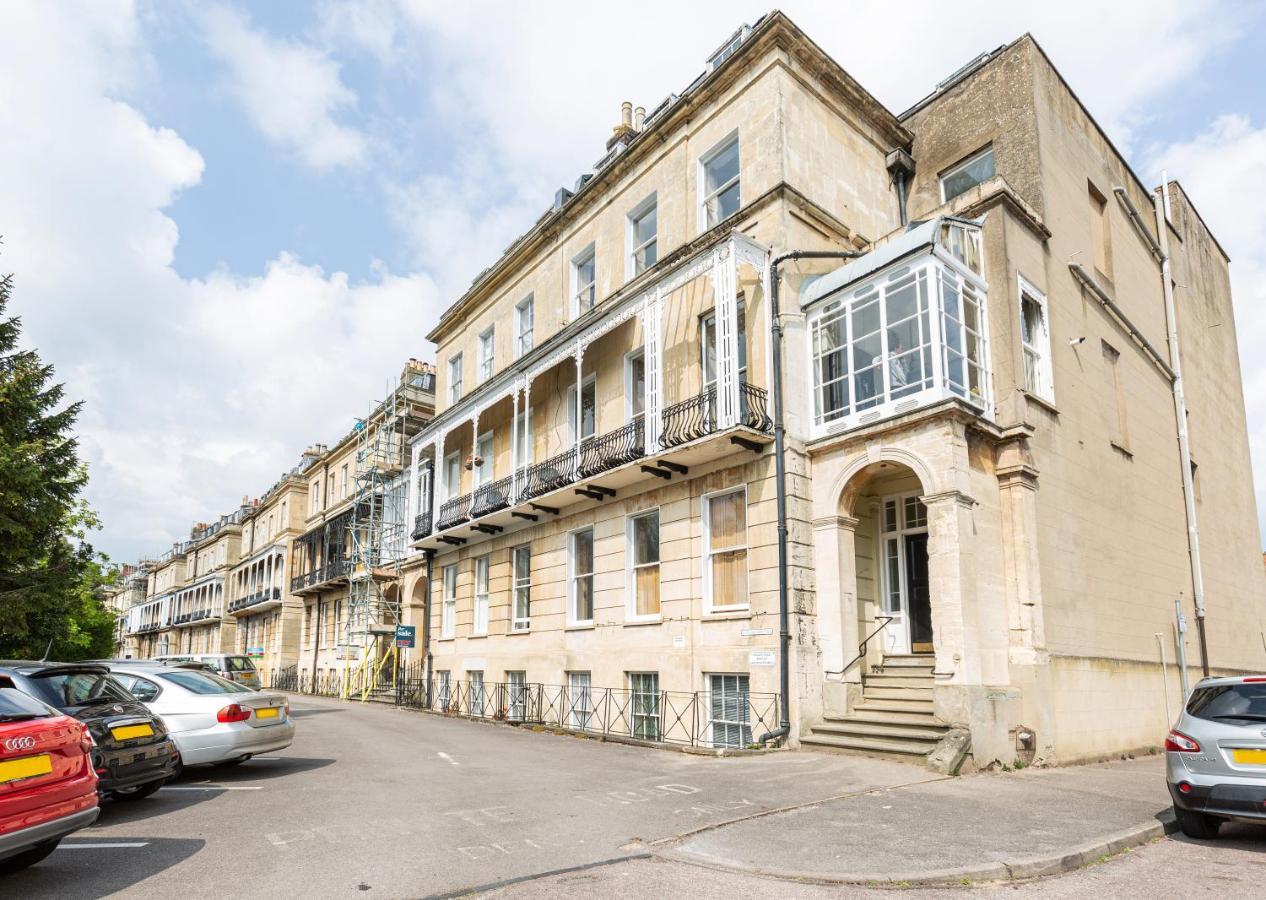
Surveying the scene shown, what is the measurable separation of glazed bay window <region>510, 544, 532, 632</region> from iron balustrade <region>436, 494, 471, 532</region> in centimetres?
196

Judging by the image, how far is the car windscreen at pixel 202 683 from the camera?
36.4ft

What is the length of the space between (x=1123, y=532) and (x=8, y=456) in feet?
76.6

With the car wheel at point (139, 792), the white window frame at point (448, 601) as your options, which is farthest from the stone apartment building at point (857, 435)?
the car wheel at point (139, 792)

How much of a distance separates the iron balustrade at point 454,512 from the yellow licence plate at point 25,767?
17.2m

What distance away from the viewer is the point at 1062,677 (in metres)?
14.1

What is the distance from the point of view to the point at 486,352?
1075 inches

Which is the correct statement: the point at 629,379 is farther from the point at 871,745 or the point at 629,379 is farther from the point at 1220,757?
the point at 1220,757

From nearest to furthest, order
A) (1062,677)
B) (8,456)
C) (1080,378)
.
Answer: (1062,677) → (1080,378) → (8,456)

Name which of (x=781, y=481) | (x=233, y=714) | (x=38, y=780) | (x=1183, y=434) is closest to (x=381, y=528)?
(x=781, y=481)

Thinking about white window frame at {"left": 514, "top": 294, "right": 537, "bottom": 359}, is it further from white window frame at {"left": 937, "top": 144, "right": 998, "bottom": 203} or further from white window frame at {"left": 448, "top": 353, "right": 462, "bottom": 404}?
white window frame at {"left": 937, "top": 144, "right": 998, "bottom": 203}

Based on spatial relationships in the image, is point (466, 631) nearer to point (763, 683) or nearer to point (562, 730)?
point (562, 730)

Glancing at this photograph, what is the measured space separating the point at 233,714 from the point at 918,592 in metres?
11.1

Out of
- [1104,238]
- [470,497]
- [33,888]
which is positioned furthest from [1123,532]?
[33,888]

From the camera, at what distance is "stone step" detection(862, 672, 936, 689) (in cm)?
1399
